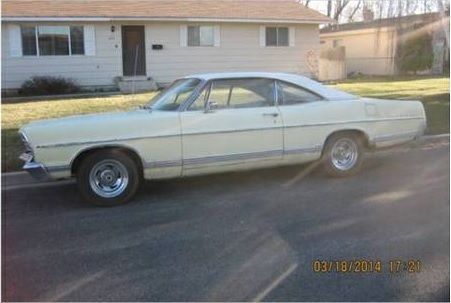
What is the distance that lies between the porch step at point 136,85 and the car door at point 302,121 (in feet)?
44.8

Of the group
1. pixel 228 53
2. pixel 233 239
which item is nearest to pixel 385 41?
pixel 228 53

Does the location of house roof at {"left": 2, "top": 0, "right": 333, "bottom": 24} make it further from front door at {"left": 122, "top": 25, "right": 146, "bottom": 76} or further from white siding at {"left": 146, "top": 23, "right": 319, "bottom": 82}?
front door at {"left": 122, "top": 25, "right": 146, "bottom": 76}

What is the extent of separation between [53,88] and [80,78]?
1.39m

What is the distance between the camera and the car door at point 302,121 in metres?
6.82

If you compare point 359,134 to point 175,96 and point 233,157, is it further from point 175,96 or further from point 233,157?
point 175,96

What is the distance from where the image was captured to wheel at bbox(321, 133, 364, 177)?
7.11 m

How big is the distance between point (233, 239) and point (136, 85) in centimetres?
1652

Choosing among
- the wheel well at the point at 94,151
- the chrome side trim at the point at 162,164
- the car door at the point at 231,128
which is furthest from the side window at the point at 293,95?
the wheel well at the point at 94,151

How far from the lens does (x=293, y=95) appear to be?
700 cm

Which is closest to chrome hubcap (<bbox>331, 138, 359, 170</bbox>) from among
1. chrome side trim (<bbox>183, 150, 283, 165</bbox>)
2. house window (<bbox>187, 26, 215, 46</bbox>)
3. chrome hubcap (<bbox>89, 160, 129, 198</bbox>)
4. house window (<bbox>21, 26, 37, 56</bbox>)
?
chrome side trim (<bbox>183, 150, 283, 165</bbox>)

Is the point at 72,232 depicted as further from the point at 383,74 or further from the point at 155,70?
the point at 383,74

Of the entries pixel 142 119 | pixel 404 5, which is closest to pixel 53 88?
pixel 142 119

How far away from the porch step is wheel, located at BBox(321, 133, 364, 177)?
45.1 feet

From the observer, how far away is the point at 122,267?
14.4 ft
